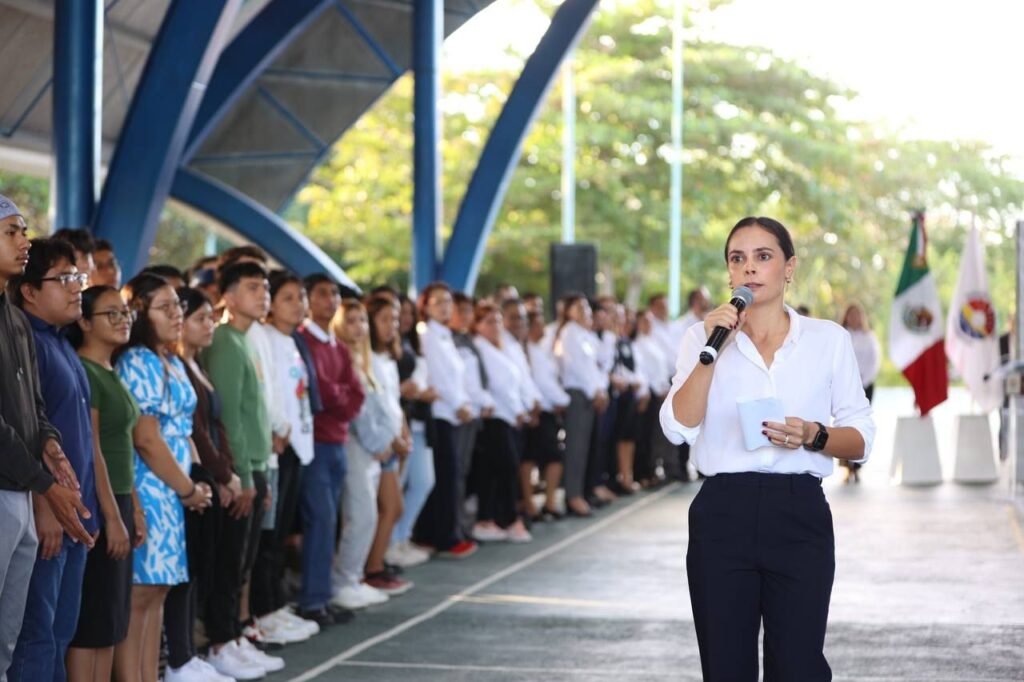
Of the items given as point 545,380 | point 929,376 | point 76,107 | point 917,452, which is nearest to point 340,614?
point 76,107

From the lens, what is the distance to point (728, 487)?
5219 mm

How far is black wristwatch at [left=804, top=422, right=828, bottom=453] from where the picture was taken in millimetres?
5129

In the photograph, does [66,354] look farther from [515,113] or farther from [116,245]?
[515,113]

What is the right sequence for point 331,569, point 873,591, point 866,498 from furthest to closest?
point 866,498
point 873,591
point 331,569

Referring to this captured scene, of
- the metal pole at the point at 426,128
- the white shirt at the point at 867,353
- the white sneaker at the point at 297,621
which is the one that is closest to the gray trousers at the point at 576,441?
the metal pole at the point at 426,128

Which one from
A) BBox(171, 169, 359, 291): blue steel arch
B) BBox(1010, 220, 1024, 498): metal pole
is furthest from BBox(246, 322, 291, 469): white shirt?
BBox(171, 169, 359, 291): blue steel arch

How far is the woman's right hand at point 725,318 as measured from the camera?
196 inches

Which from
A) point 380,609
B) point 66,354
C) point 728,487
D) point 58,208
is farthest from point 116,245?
point 728,487

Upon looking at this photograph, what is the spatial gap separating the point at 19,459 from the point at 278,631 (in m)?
3.78

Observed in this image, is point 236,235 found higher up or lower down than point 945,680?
higher up

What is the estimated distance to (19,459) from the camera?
19.0ft

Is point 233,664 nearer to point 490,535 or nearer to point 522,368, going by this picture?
point 490,535

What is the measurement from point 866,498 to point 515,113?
18.9ft

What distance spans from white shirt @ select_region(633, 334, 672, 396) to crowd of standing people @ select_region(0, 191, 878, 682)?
3449 mm
